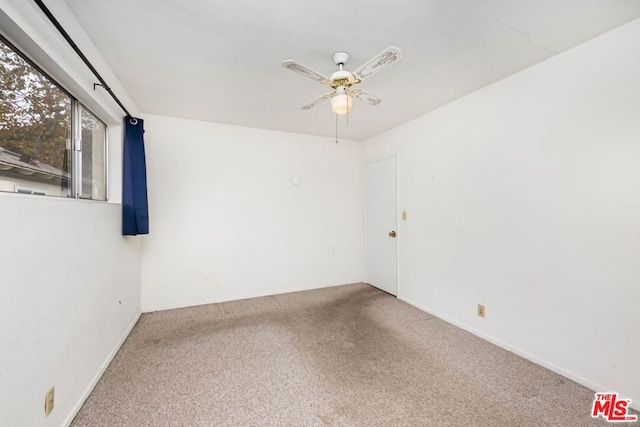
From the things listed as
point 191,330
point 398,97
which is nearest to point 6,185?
point 191,330

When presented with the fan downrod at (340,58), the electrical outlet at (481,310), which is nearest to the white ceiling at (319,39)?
the fan downrod at (340,58)

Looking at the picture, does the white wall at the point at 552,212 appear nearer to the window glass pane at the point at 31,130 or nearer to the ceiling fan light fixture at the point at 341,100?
the ceiling fan light fixture at the point at 341,100

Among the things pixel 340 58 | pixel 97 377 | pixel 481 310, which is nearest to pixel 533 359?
pixel 481 310

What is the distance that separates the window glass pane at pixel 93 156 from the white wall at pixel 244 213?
0.81 m

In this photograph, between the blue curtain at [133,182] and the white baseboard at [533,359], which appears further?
the blue curtain at [133,182]

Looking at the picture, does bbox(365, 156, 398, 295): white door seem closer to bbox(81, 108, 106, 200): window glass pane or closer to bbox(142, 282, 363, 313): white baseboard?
bbox(142, 282, 363, 313): white baseboard

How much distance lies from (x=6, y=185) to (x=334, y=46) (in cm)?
210

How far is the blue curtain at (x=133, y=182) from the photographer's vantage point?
2590 mm

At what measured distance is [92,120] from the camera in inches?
89.1

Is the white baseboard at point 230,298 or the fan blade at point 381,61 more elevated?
the fan blade at point 381,61

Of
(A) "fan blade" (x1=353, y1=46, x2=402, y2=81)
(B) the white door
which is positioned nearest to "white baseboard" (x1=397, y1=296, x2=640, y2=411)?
(B) the white door

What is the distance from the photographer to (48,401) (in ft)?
4.51

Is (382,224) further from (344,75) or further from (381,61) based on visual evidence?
(381,61)

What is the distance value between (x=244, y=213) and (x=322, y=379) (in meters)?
2.46
